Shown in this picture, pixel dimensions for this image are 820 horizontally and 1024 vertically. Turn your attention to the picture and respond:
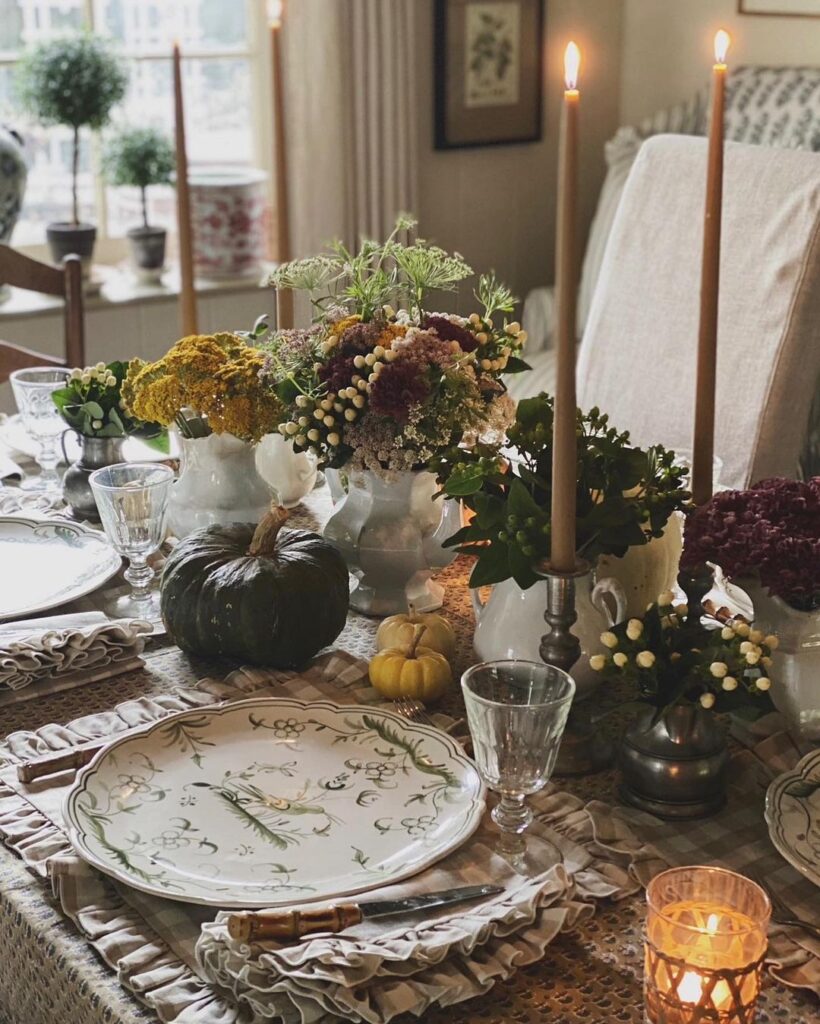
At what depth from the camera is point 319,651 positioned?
1313 millimetres

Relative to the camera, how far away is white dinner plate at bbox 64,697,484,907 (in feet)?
3.11

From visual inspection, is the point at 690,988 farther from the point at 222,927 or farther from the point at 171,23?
the point at 171,23

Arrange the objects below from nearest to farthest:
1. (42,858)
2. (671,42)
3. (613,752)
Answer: (42,858) → (613,752) → (671,42)

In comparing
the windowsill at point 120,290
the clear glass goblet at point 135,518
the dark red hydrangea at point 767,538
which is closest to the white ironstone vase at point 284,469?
the clear glass goblet at point 135,518

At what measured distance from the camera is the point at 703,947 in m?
0.79

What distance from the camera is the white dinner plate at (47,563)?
1430mm

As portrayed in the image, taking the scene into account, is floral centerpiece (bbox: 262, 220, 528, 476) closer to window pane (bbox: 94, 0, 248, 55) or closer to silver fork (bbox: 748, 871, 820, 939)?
silver fork (bbox: 748, 871, 820, 939)

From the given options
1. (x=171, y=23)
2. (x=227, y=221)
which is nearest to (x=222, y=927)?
(x=227, y=221)

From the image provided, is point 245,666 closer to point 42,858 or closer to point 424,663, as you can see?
point 424,663

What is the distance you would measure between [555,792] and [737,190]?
155 cm

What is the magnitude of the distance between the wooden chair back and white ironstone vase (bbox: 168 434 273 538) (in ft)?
3.18

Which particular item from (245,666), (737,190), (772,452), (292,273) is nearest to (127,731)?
(245,666)

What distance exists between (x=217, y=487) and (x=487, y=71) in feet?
8.71

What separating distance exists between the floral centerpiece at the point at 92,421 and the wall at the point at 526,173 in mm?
2290
